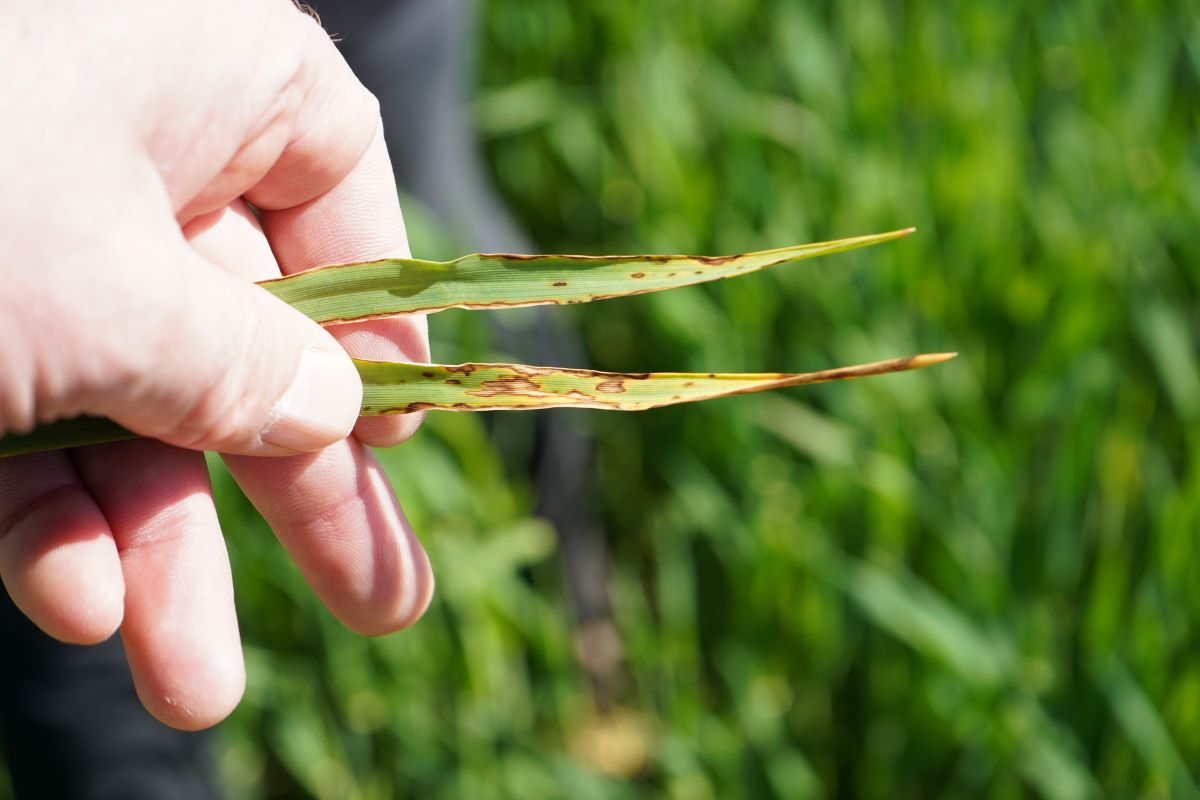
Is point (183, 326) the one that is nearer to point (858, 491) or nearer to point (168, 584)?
point (168, 584)

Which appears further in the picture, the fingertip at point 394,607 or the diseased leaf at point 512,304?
the fingertip at point 394,607

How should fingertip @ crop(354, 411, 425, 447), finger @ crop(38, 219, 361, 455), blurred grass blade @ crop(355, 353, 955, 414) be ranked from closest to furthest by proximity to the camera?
finger @ crop(38, 219, 361, 455), blurred grass blade @ crop(355, 353, 955, 414), fingertip @ crop(354, 411, 425, 447)

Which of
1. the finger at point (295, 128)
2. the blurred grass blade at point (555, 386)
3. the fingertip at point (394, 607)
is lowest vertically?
the fingertip at point (394, 607)

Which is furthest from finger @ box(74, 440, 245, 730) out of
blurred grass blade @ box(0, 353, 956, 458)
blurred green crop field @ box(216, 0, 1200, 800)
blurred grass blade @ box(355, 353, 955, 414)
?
blurred green crop field @ box(216, 0, 1200, 800)

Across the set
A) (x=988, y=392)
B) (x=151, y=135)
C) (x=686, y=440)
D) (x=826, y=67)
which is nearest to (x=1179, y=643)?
(x=988, y=392)

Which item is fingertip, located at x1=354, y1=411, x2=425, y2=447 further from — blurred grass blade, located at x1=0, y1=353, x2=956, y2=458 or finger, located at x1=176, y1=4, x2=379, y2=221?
finger, located at x1=176, y1=4, x2=379, y2=221

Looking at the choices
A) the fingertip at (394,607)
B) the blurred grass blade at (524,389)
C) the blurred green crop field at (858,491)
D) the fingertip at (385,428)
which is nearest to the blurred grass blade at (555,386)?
the blurred grass blade at (524,389)

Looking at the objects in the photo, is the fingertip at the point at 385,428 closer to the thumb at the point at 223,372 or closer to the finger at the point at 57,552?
the thumb at the point at 223,372

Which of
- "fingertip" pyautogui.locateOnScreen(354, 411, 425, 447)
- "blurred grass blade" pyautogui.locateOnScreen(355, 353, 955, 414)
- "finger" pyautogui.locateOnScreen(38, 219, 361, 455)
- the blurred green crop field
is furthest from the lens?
the blurred green crop field
